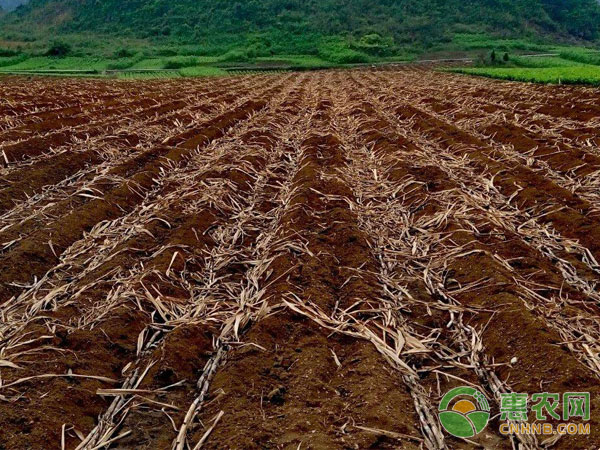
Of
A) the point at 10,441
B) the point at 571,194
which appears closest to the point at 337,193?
the point at 571,194

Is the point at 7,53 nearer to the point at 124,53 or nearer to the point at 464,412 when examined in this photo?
the point at 124,53

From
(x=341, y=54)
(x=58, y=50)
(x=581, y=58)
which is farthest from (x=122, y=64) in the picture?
Result: (x=581, y=58)

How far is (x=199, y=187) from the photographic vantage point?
6.59m

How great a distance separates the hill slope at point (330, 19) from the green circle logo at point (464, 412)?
65.2 metres

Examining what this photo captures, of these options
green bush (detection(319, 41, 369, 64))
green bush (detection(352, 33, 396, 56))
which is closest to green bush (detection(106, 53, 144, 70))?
green bush (detection(319, 41, 369, 64))

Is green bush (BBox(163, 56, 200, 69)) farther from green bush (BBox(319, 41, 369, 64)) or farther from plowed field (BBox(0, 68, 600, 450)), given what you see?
plowed field (BBox(0, 68, 600, 450))

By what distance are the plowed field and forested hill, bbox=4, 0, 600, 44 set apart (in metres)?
63.9

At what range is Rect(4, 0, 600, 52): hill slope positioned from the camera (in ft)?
228

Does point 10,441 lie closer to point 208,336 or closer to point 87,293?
point 208,336

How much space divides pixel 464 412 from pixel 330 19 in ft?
260

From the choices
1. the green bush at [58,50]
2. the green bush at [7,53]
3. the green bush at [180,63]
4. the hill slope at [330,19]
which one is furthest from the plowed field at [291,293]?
the hill slope at [330,19]

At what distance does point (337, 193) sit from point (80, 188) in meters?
3.65

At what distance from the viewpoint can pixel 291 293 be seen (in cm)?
379

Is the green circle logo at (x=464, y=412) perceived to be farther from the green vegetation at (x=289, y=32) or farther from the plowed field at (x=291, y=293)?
the green vegetation at (x=289, y=32)
